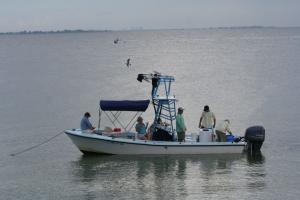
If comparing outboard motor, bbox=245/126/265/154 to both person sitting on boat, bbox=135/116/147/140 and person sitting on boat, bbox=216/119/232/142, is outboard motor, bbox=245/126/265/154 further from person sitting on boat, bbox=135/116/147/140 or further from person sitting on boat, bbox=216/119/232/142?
person sitting on boat, bbox=135/116/147/140

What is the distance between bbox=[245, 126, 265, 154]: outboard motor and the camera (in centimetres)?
2536

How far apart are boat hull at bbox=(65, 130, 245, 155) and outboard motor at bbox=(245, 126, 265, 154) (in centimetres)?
40

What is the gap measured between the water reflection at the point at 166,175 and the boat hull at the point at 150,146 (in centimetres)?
23

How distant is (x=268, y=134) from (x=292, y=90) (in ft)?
66.5

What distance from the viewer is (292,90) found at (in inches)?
1972

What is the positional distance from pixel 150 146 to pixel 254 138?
410 centimetres

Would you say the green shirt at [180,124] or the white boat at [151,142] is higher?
the green shirt at [180,124]

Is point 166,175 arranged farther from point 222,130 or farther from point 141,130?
point 222,130

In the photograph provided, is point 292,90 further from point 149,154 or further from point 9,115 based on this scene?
point 149,154

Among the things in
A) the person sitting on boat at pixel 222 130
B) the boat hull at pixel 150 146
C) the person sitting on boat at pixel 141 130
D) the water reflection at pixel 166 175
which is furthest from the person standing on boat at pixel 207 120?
the person sitting on boat at pixel 141 130

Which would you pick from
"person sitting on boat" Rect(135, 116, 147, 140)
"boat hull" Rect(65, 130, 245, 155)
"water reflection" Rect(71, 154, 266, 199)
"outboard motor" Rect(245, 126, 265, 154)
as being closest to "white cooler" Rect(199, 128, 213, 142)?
"boat hull" Rect(65, 130, 245, 155)

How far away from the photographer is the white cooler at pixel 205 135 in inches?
996

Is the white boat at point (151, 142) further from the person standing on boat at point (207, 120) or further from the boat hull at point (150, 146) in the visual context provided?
the person standing on boat at point (207, 120)

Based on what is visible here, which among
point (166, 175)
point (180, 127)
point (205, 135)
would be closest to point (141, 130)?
point (180, 127)
